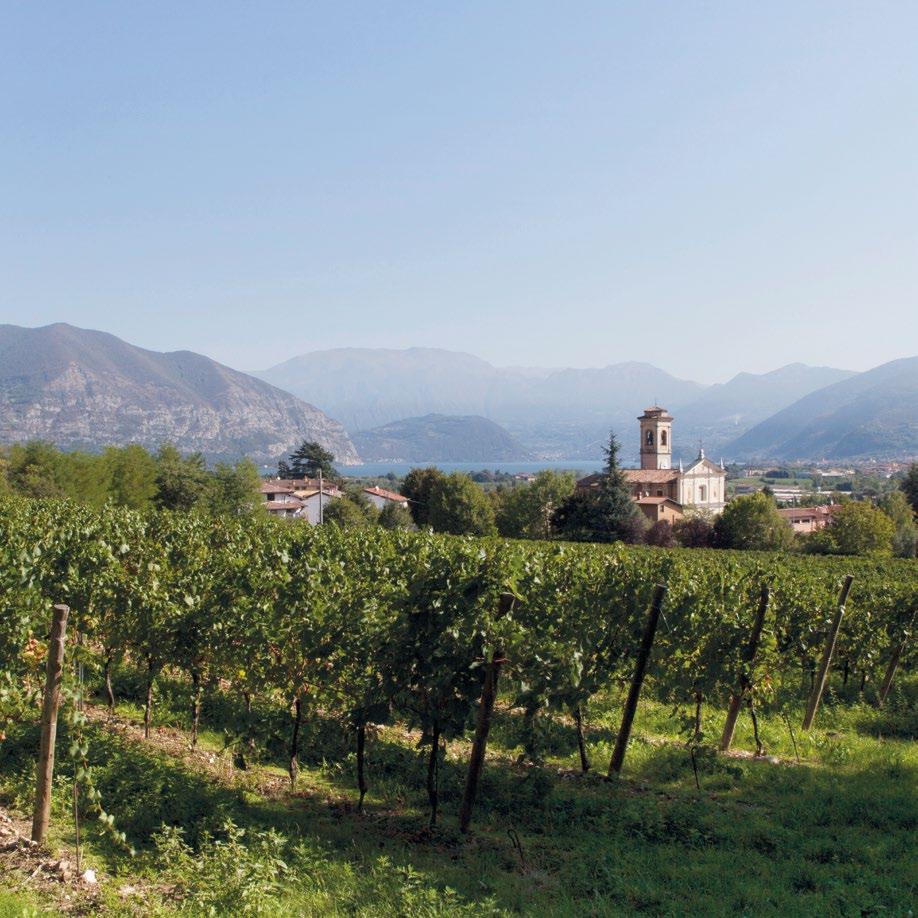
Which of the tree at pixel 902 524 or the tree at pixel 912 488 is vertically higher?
the tree at pixel 912 488

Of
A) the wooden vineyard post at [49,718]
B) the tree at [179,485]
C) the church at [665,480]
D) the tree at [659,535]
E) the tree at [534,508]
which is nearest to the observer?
the wooden vineyard post at [49,718]

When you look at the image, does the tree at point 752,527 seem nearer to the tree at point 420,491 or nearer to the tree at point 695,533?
the tree at point 695,533

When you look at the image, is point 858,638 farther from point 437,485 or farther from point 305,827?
point 437,485

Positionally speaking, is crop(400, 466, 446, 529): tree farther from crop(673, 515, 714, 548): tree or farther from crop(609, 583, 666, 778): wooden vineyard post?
crop(609, 583, 666, 778): wooden vineyard post

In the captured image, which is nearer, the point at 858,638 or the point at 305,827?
the point at 305,827

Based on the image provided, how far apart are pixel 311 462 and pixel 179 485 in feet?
178

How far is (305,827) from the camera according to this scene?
7180 millimetres

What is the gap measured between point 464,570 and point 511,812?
2623 millimetres

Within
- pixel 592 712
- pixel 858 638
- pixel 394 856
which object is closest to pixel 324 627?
pixel 394 856

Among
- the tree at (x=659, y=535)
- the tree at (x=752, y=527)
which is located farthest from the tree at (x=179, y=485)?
the tree at (x=752, y=527)

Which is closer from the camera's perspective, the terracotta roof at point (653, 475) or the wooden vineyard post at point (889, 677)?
the wooden vineyard post at point (889, 677)

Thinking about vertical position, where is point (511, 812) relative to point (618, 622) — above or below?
below

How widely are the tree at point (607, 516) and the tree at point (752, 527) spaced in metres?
6.77

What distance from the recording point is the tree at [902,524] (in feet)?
204
